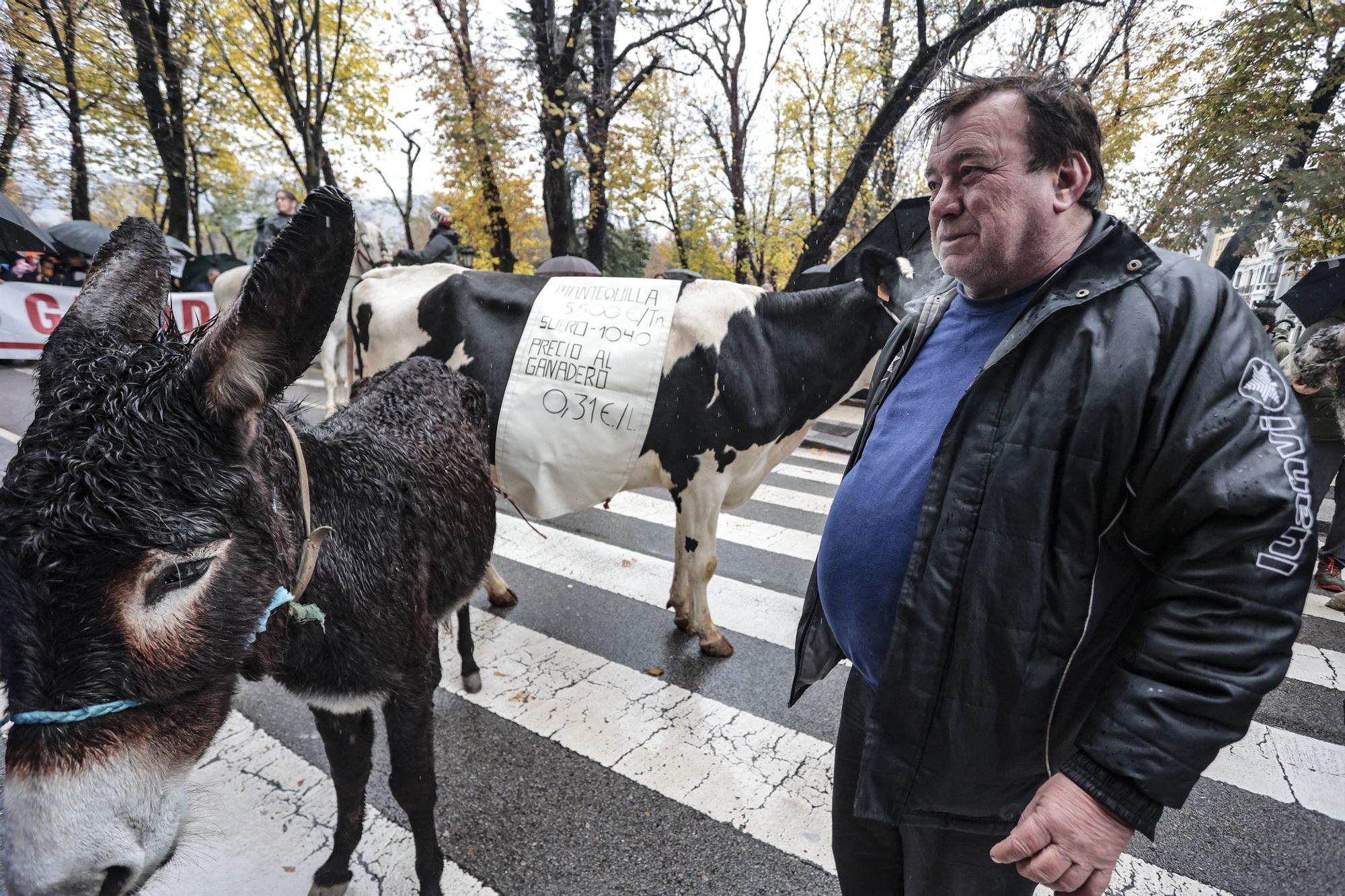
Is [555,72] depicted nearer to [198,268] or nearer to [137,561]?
[198,268]

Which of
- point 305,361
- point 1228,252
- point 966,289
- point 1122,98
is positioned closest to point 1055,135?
point 966,289

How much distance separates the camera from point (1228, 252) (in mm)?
10016

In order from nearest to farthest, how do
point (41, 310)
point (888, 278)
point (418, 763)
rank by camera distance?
point (418, 763), point (888, 278), point (41, 310)

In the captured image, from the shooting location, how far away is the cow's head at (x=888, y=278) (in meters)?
3.53

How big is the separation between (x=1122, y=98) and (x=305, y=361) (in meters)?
16.8

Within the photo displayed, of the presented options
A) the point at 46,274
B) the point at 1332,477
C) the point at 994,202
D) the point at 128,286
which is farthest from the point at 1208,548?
the point at 46,274

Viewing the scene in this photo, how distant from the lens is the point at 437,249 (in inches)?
413

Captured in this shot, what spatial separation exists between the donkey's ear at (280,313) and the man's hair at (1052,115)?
143 cm

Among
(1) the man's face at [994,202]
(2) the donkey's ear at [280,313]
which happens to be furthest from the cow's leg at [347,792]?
(1) the man's face at [994,202]

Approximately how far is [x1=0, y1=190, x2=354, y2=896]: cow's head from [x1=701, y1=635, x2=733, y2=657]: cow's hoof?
291cm

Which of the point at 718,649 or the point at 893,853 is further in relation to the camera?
the point at 718,649

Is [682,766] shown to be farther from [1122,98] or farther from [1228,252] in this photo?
[1122,98]

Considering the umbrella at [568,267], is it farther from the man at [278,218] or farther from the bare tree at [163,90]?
the bare tree at [163,90]

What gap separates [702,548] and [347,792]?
84.5 inches
